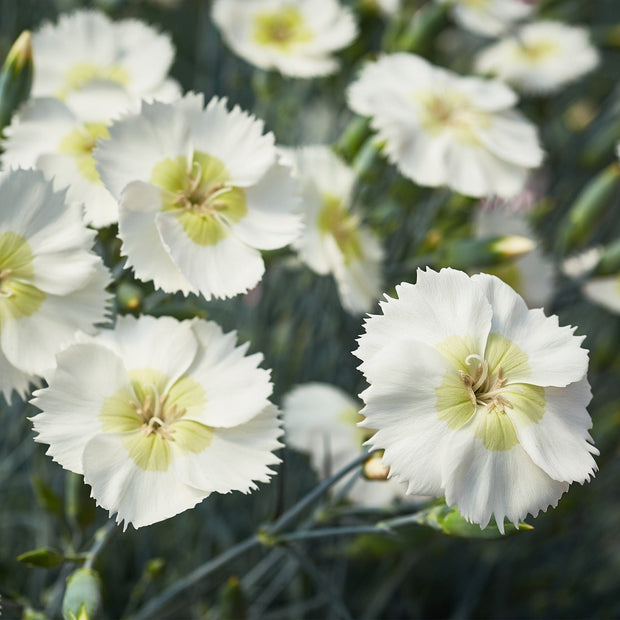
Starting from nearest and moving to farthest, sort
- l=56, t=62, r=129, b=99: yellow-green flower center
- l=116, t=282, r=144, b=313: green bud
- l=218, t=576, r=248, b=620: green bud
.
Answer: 1. l=116, t=282, r=144, b=313: green bud
2. l=218, t=576, r=248, b=620: green bud
3. l=56, t=62, r=129, b=99: yellow-green flower center

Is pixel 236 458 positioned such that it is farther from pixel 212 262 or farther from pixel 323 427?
pixel 323 427

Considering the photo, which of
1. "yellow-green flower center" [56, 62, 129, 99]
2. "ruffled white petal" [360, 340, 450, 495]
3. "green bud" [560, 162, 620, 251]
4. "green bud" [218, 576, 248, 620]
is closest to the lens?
"ruffled white petal" [360, 340, 450, 495]

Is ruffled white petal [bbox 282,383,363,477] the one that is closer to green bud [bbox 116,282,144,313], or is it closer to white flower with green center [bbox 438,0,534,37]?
green bud [bbox 116,282,144,313]

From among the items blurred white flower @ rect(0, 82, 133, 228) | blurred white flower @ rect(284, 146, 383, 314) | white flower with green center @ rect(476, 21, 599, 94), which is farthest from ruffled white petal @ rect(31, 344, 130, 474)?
white flower with green center @ rect(476, 21, 599, 94)

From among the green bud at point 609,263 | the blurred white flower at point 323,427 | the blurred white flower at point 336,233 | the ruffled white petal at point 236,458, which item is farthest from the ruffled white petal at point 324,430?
the green bud at point 609,263

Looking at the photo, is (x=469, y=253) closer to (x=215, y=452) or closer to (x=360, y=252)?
(x=360, y=252)

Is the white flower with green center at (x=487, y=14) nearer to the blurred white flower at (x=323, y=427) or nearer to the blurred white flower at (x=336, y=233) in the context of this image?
the blurred white flower at (x=336, y=233)
